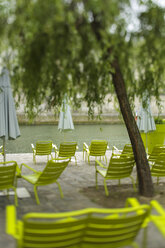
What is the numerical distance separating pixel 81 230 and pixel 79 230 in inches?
1.0

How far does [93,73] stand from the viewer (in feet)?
19.3

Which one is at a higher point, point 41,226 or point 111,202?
point 41,226

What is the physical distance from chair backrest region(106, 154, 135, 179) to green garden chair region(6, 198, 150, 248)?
3.15 meters

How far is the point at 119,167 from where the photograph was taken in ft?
21.7

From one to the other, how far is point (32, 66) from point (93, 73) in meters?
1.11

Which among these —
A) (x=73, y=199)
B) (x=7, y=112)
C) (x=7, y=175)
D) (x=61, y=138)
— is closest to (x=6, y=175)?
(x=7, y=175)

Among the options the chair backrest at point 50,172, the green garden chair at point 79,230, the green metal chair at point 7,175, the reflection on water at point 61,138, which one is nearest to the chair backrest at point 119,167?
the chair backrest at point 50,172

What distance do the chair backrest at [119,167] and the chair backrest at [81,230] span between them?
317cm

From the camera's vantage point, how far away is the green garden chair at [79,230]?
2973mm

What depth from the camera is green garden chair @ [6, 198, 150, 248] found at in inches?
117

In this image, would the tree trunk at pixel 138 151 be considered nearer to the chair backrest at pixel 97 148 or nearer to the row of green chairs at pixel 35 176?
the row of green chairs at pixel 35 176

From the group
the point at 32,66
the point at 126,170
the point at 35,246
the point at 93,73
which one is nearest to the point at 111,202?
the point at 126,170

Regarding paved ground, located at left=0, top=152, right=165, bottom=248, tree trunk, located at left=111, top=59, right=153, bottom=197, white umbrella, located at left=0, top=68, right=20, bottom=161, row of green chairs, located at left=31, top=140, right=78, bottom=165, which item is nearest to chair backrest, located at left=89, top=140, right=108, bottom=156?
row of green chairs, located at left=31, top=140, right=78, bottom=165

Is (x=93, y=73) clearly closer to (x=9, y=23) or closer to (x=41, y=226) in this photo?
(x=9, y=23)
